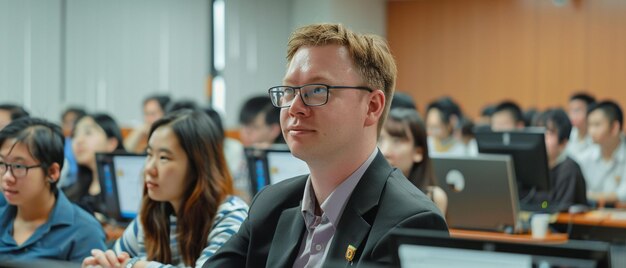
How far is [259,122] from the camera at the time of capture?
20.7 ft

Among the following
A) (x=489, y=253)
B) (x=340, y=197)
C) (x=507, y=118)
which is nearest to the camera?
(x=489, y=253)

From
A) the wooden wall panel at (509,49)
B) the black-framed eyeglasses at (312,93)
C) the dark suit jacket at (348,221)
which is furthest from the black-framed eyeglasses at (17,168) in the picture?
the wooden wall panel at (509,49)

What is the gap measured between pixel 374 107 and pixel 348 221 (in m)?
0.27

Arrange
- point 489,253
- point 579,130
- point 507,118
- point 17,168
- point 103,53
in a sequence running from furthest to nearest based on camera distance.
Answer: point 103,53 < point 579,130 < point 507,118 < point 17,168 < point 489,253

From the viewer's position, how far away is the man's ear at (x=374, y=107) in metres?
1.85

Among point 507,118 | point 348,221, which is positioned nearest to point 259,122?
point 507,118

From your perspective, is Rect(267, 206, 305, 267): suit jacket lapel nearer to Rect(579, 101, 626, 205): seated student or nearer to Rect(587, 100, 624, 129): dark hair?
Rect(579, 101, 626, 205): seated student

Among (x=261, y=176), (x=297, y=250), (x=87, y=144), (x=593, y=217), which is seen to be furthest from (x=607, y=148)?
(x=297, y=250)

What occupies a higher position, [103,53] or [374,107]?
[103,53]

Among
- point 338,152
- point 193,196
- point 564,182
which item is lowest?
point 564,182

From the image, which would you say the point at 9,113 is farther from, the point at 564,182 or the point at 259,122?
the point at 564,182

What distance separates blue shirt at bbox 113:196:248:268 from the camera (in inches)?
104

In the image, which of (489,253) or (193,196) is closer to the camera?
(489,253)

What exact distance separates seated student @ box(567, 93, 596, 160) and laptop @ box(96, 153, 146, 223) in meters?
4.47
